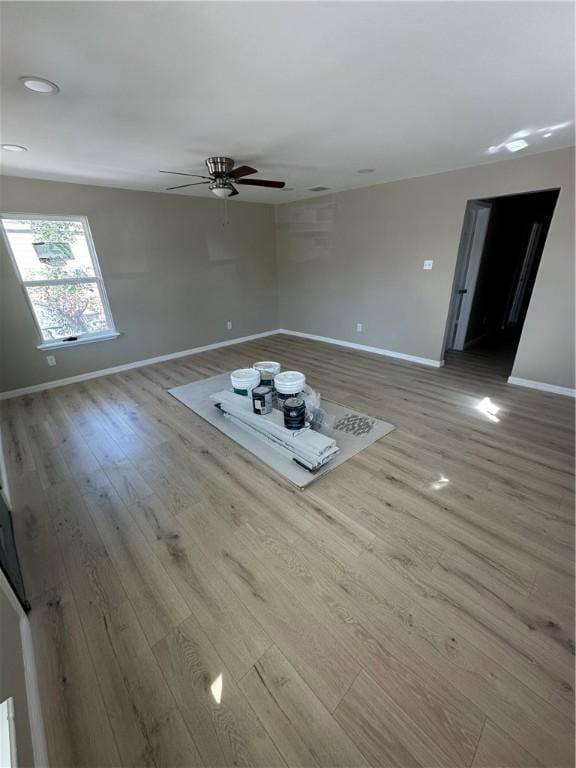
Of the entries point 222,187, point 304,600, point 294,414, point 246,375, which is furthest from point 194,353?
point 304,600

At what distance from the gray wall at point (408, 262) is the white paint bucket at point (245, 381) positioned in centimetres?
270

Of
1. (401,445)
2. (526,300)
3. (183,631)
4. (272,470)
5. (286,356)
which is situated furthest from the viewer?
(526,300)

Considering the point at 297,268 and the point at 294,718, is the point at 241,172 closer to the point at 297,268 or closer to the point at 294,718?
the point at 297,268

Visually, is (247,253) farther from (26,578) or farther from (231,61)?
(26,578)

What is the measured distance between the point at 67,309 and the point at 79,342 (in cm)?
44

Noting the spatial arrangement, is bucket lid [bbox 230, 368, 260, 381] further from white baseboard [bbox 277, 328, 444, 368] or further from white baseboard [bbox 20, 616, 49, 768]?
white baseboard [bbox 277, 328, 444, 368]

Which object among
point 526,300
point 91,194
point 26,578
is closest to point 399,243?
point 526,300

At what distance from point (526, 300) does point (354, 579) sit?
22.1ft

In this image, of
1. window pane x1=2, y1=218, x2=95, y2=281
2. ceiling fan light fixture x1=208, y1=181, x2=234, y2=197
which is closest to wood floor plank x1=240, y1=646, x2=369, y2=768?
ceiling fan light fixture x1=208, y1=181, x2=234, y2=197

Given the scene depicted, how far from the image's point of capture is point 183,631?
1.31 m

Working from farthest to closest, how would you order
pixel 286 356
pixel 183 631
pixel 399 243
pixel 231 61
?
pixel 286 356, pixel 399 243, pixel 231 61, pixel 183 631

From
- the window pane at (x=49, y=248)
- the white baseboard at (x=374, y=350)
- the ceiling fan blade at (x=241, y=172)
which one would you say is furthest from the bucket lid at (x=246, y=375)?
the window pane at (x=49, y=248)

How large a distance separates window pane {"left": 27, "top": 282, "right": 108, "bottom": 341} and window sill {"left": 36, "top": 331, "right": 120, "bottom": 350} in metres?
0.10

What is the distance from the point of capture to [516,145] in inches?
108
